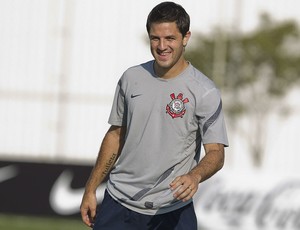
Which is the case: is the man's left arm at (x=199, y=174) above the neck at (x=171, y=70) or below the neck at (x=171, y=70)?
below

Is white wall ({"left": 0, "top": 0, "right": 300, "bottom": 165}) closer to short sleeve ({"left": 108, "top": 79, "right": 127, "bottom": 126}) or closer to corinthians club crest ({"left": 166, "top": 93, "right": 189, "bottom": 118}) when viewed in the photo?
short sleeve ({"left": 108, "top": 79, "right": 127, "bottom": 126})

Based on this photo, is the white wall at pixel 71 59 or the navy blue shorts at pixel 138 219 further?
the white wall at pixel 71 59

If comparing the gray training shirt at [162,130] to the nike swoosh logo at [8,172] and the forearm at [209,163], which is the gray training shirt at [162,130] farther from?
the nike swoosh logo at [8,172]

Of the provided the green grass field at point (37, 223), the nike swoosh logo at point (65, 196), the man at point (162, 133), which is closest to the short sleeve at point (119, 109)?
→ the man at point (162, 133)

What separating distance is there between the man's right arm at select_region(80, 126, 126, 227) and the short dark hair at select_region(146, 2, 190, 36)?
33.8 inches

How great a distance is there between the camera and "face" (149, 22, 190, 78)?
Result: 22.0 ft

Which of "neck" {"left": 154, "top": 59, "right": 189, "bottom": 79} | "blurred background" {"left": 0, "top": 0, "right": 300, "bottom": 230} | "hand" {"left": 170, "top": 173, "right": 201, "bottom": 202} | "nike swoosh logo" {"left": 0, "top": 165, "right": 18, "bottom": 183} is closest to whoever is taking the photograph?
"hand" {"left": 170, "top": 173, "right": 201, "bottom": 202}

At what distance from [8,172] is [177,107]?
36.2 ft

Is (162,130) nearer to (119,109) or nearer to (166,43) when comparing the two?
(119,109)

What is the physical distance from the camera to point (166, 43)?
6.71 m

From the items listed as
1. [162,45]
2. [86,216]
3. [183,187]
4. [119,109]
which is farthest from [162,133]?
[86,216]

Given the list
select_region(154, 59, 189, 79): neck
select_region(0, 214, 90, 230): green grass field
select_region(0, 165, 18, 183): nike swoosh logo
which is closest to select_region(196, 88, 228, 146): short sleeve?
select_region(154, 59, 189, 79): neck

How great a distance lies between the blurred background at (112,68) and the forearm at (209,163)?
2020 centimetres

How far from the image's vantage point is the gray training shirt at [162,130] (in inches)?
267
